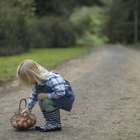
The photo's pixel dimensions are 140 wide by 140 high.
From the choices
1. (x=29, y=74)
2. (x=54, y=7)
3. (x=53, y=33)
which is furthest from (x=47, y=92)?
(x=54, y=7)

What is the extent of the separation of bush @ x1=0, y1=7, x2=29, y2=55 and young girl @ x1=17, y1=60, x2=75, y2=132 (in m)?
20.9

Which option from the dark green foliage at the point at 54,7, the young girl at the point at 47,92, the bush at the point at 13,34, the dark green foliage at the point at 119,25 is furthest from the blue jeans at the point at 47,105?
the dark green foliage at the point at 119,25

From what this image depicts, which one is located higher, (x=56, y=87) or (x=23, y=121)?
(x=56, y=87)

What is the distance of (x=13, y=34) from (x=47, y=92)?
85.8 ft

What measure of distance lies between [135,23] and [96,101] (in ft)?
184

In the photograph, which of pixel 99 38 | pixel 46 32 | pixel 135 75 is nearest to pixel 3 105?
pixel 135 75

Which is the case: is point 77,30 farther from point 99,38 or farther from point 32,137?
point 32,137

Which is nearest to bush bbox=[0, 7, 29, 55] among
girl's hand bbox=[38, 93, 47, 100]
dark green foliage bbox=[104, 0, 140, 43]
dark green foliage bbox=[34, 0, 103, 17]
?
dark green foliage bbox=[34, 0, 103, 17]

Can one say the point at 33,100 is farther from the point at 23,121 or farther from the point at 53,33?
the point at 53,33

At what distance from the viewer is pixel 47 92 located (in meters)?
9.51

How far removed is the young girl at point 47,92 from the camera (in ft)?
30.2

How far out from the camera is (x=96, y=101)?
532 inches

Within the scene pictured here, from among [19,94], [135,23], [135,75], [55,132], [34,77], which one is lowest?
[135,23]

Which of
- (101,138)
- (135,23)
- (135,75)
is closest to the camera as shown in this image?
(101,138)
